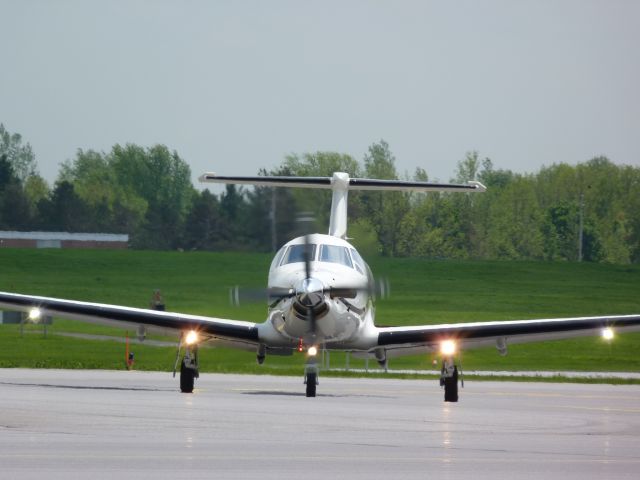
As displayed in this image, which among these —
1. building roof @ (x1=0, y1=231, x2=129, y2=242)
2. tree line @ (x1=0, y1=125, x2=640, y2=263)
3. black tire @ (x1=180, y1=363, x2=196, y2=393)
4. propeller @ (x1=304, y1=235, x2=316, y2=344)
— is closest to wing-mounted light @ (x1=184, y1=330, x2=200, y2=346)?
black tire @ (x1=180, y1=363, x2=196, y2=393)

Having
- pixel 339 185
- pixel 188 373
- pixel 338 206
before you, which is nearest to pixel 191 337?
pixel 188 373

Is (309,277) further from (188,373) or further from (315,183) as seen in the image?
(315,183)

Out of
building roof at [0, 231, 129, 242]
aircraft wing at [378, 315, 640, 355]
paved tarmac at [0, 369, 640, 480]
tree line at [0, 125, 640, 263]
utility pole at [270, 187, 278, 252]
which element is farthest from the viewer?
building roof at [0, 231, 129, 242]

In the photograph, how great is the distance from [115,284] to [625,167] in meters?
71.4

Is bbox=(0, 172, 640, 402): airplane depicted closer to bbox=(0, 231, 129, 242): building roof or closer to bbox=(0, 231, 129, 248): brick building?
bbox=(0, 231, 129, 242): building roof

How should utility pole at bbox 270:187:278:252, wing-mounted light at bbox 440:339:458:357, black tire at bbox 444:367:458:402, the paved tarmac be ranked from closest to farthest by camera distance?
the paved tarmac → black tire at bbox 444:367:458:402 → wing-mounted light at bbox 440:339:458:357 → utility pole at bbox 270:187:278:252

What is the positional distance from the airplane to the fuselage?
2 cm

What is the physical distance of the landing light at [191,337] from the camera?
31562 millimetres

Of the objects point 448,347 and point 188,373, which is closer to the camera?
point 188,373

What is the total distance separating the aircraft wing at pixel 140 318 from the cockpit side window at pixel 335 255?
256 cm

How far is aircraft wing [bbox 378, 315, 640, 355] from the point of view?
31.8 metres

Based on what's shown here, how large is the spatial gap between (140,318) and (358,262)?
4932mm

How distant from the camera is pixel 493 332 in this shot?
32125 millimetres

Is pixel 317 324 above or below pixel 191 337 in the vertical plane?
→ above
